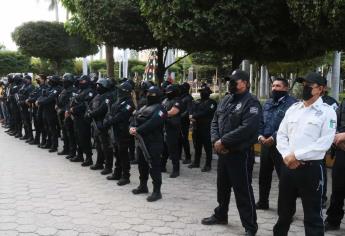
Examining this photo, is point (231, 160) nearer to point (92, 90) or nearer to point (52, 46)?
point (92, 90)

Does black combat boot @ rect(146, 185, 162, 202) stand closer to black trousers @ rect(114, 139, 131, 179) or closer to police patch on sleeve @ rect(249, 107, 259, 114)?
black trousers @ rect(114, 139, 131, 179)

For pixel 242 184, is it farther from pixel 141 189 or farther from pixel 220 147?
pixel 141 189

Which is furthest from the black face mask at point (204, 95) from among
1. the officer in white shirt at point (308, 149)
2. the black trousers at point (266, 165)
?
Result: the officer in white shirt at point (308, 149)

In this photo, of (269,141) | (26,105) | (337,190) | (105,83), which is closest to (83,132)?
(105,83)

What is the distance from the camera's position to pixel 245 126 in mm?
4664

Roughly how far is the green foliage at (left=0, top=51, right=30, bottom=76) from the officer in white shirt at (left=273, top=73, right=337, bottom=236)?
34.3 m

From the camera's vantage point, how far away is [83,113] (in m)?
8.75

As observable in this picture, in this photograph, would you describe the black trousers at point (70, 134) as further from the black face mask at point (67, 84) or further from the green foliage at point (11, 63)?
the green foliage at point (11, 63)

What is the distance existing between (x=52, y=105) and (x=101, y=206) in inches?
185

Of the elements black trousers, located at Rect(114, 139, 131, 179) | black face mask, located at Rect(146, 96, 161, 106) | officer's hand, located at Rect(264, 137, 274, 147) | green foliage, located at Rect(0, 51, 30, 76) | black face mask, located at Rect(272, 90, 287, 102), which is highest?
green foliage, located at Rect(0, 51, 30, 76)

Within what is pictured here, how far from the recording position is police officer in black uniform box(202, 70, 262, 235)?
470 centimetres

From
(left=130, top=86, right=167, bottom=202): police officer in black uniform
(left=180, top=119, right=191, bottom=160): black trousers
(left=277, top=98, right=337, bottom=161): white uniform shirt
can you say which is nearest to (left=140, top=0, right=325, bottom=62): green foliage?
(left=130, top=86, right=167, bottom=202): police officer in black uniform

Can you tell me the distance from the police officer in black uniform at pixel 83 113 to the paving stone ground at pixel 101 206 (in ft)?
1.63

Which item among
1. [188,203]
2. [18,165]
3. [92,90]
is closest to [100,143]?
[92,90]
